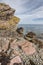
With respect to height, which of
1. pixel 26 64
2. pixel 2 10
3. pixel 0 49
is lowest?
pixel 26 64

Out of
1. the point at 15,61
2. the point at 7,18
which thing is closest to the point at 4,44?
the point at 15,61

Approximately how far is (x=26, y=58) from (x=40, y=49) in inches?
176

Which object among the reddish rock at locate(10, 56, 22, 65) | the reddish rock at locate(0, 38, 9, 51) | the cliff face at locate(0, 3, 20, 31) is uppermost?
the cliff face at locate(0, 3, 20, 31)

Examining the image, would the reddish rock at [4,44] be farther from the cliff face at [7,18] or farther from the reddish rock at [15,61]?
the cliff face at [7,18]

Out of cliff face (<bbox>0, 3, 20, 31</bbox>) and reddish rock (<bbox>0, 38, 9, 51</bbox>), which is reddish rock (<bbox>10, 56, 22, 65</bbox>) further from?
cliff face (<bbox>0, 3, 20, 31</bbox>)

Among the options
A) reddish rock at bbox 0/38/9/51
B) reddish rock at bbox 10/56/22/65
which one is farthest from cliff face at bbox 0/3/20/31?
reddish rock at bbox 10/56/22/65

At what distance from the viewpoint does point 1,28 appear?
120 feet

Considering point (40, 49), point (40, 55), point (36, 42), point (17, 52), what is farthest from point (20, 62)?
point (36, 42)

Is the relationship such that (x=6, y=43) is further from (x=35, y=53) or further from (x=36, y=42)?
(x=36, y=42)

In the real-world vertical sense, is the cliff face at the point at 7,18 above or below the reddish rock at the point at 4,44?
above

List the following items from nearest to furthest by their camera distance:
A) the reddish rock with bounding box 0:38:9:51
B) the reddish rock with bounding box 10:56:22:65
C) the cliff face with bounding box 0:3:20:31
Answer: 1. the reddish rock with bounding box 10:56:22:65
2. the reddish rock with bounding box 0:38:9:51
3. the cliff face with bounding box 0:3:20:31

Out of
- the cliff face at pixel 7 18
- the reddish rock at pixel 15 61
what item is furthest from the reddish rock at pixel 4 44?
the cliff face at pixel 7 18

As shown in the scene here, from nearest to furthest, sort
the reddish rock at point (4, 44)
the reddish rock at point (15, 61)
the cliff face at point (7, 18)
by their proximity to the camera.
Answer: the reddish rock at point (15, 61)
the reddish rock at point (4, 44)
the cliff face at point (7, 18)

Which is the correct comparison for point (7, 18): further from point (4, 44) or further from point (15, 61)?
point (15, 61)
